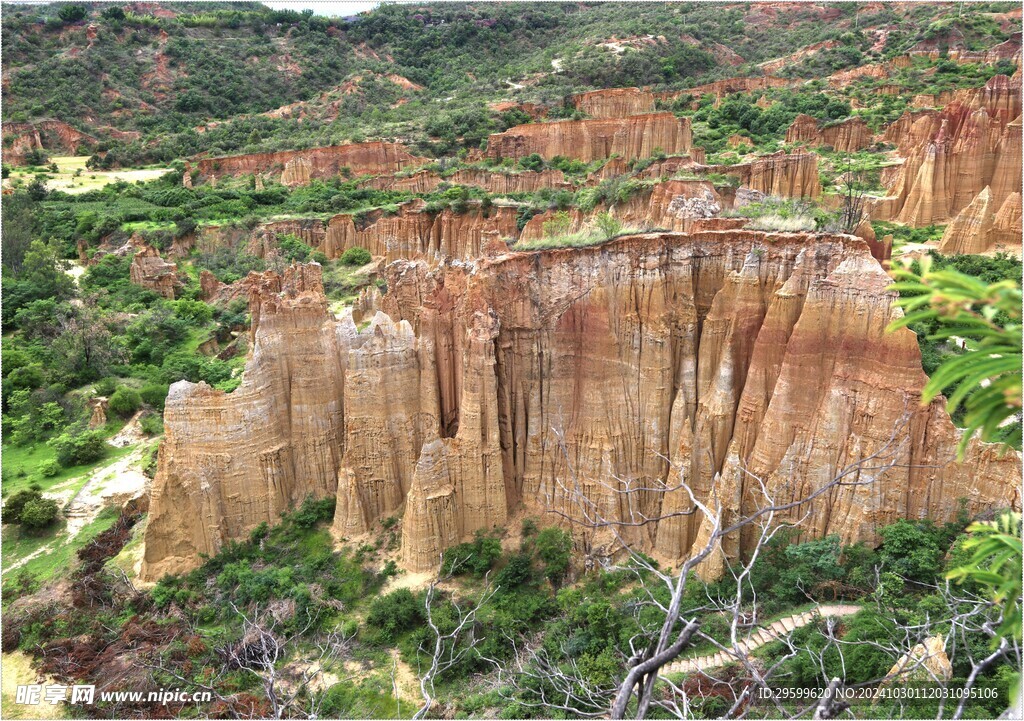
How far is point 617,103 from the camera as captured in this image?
7288 cm

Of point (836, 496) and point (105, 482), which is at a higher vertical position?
point (836, 496)

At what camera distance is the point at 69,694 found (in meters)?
17.4

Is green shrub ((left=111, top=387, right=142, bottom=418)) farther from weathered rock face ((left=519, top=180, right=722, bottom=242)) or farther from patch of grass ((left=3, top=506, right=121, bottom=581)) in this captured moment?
weathered rock face ((left=519, top=180, right=722, bottom=242))

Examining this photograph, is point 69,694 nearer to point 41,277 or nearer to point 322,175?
point 41,277

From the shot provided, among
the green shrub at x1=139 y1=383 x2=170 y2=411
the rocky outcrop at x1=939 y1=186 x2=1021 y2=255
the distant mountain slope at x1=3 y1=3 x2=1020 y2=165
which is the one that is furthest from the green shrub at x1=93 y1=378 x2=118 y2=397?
the distant mountain slope at x1=3 y1=3 x2=1020 y2=165

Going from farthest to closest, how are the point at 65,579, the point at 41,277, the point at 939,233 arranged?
the point at 41,277 → the point at 939,233 → the point at 65,579

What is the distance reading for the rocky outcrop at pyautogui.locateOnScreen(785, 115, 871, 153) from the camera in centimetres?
5575

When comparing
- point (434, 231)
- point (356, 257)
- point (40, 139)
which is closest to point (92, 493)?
point (356, 257)

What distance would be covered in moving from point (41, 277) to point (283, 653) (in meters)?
42.9

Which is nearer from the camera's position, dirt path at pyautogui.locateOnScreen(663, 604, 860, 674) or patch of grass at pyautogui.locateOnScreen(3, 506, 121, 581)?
dirt path at pyautogui.locateOnScreen(663, 604, 860, 674)

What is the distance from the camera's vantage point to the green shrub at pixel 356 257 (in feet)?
170

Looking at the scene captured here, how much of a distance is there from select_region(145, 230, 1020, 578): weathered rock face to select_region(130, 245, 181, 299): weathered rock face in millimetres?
33914

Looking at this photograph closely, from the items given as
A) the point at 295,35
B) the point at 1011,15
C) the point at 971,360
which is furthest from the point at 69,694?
the point at 295,35

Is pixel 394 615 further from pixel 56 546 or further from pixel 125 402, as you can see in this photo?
pixel 125 402
